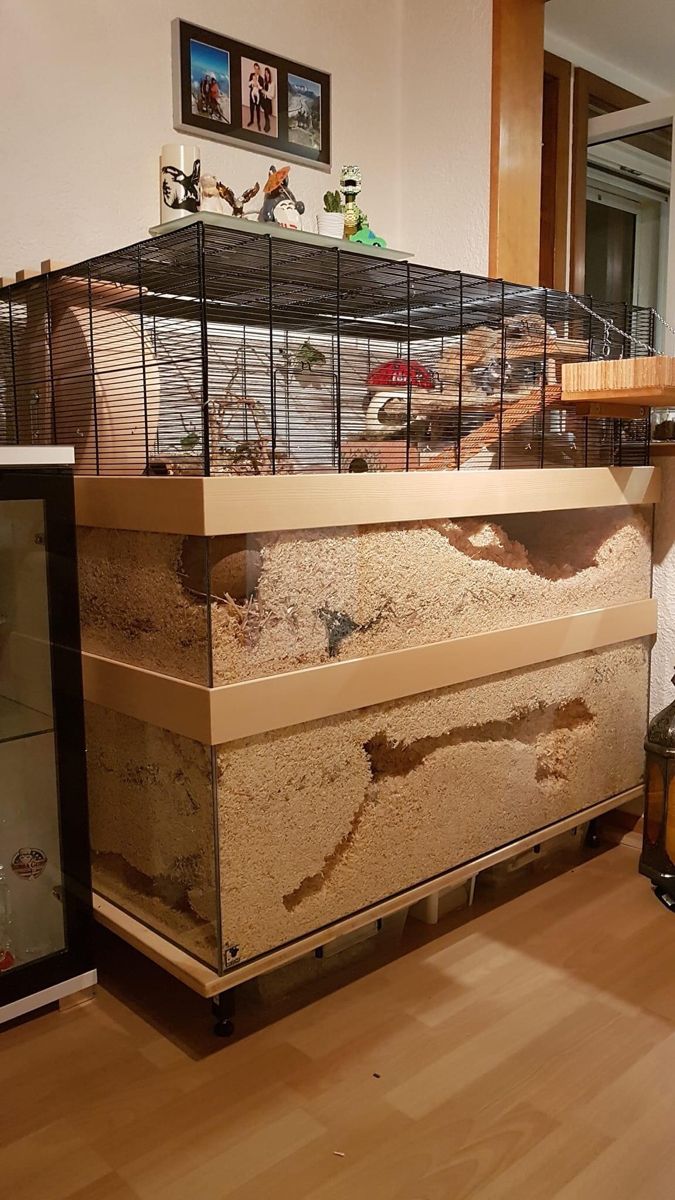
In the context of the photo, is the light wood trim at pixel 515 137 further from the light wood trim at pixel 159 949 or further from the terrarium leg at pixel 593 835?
the light wood trim at pixel 159 949

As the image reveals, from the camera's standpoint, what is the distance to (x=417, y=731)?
1.74m

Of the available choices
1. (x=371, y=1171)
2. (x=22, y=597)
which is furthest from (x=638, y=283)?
(x=371, y=1171)

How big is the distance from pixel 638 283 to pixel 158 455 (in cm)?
229

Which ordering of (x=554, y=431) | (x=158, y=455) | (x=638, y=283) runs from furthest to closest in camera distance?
(x=638, y=283)
(x=554, y=431)
(x=158, y=455)

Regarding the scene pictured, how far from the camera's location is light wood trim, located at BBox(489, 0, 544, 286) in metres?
A: 2.34

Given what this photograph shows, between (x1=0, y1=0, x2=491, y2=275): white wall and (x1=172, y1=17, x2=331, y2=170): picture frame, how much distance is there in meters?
0.03

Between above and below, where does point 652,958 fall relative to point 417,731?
below

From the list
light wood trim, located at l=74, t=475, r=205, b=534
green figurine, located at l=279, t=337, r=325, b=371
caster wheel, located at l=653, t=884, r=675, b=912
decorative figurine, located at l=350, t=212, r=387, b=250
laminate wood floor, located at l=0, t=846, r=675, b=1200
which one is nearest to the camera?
laminate wood floor, located at l=0, t=846, r=675, b=1200

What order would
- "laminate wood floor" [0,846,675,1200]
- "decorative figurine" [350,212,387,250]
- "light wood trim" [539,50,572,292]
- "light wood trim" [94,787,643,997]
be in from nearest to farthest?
"laminate wood floor" [0,846,675,1200]
"light wood trim" [94,787,643,997]
"decorative figurine" [350,212,387,250]
"light wood trim" [539,50,572,292]

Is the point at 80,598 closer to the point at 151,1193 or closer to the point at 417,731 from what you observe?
the point at 417,731

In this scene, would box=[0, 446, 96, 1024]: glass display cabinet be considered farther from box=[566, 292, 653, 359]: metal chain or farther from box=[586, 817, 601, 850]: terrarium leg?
box=[586, 817, 601, 850]: terrarium leg

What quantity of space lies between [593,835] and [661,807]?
0.28 m

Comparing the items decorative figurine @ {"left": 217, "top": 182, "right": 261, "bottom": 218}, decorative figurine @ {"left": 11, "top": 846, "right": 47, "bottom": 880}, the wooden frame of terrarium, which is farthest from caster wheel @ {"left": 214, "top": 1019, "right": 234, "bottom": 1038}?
decorative figurine @ {"left": 217, "top": 182, "right": 261, "bottom": 218}

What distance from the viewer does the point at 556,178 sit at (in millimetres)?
2992
